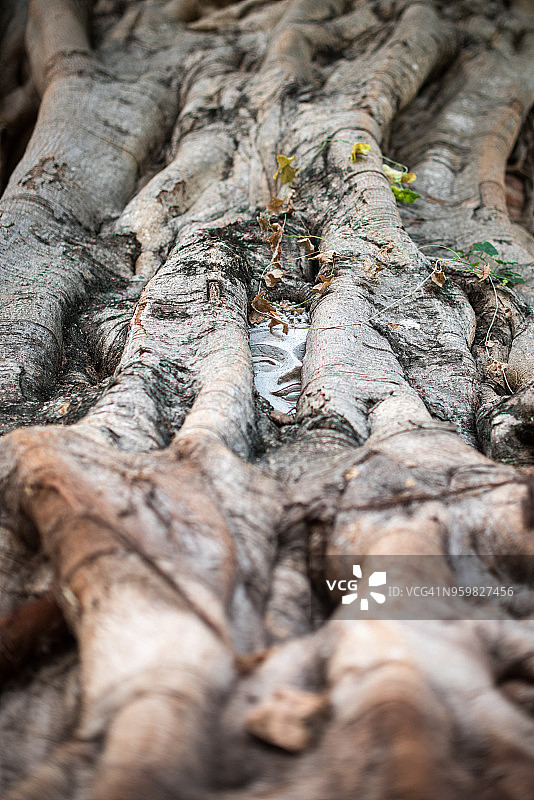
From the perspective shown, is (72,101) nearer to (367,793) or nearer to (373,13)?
(373,13)

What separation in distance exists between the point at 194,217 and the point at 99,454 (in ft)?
6.50

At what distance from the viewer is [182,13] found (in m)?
4.51

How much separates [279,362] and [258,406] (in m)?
0.38

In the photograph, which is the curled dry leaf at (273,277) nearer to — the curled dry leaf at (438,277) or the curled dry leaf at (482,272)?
the curled dry leaf at (438,277)

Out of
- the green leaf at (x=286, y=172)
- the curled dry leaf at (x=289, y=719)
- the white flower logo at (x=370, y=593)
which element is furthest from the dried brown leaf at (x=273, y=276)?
the curled dry leaf at (x=289, y=719)

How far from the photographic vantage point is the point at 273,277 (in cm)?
237

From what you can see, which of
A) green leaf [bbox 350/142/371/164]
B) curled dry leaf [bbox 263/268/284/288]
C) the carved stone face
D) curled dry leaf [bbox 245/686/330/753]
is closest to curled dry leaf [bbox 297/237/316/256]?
curled dry leaf [bbox 263/268/284/288]

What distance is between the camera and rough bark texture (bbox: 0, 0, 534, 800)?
76 cm

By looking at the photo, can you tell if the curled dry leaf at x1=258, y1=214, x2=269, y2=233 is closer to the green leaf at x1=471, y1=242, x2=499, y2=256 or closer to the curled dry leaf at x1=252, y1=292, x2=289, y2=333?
the curled dry leaf at x1=252, y1=292, x2=289, y2=333

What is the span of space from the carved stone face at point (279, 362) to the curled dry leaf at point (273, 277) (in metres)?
0.19

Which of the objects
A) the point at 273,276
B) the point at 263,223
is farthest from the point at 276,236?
the point at 273,276

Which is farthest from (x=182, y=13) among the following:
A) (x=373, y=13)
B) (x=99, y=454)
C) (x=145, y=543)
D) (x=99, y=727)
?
(x=99, y=727)

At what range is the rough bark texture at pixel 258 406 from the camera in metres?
0.76

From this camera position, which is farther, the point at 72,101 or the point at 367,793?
the point at 72,101
